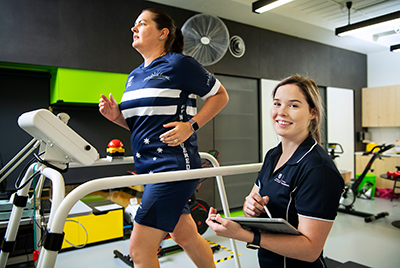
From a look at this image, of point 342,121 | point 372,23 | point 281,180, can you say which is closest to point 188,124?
point 281,180

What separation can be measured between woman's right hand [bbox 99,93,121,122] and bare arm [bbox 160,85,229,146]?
36 centimetres

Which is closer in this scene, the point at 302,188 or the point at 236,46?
the point at 302,188

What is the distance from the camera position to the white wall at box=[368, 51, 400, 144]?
6.24 metres

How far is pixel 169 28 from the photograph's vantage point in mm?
1473

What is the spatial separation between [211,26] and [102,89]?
134cm

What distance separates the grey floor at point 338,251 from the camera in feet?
8.82

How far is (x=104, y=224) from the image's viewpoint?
3094 mm

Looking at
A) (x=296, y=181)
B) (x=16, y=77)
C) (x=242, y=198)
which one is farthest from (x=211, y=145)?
(x=296, y=181)

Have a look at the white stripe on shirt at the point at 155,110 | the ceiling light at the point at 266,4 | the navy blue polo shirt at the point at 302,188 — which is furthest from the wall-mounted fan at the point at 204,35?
the navy blue polo shirt at the point at 302,188

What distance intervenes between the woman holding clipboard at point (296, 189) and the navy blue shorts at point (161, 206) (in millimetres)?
304

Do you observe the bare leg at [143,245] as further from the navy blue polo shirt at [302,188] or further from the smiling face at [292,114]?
the smiling face at [292,114]

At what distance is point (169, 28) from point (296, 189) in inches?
36.5

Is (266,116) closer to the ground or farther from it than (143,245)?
farther from it

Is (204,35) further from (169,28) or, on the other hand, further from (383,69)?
(383,69)
